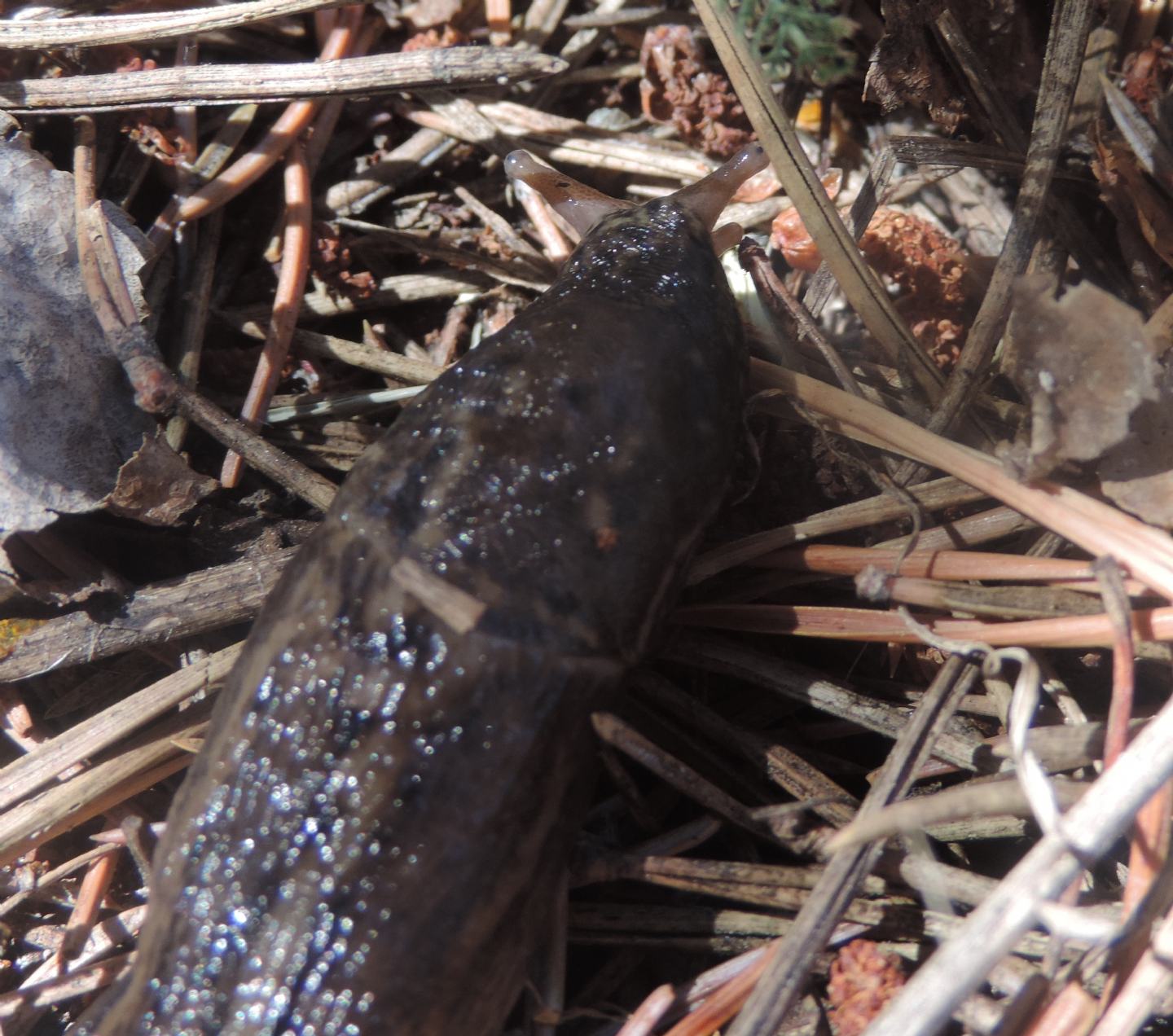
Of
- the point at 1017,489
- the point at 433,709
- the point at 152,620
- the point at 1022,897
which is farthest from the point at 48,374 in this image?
the point at 1022,897

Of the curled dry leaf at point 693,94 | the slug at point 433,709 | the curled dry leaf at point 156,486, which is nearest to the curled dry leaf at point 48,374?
the curled dry leaf at point 156,486

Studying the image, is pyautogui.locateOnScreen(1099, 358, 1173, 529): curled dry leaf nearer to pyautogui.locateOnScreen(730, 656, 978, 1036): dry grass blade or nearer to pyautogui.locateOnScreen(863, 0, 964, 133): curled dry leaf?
pyautogui.locateOnScreen(730, 656, 978, 1036): dry grass blade

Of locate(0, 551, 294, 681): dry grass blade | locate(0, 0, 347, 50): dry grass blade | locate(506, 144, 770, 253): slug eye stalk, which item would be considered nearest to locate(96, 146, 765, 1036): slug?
locate(0, 551, 294, 681): dry grass blade

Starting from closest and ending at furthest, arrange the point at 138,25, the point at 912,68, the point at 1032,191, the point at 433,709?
the point at 433,709 → the point at 1032,191 → the point at 912,68 → the point at 138,25

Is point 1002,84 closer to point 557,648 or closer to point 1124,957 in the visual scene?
point 557,648

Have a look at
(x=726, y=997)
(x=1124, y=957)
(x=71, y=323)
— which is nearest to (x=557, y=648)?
(x=726, y=997)

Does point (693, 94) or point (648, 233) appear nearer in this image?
point (648, 233)

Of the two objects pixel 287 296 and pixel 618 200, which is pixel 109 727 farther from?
pixel 618 200
